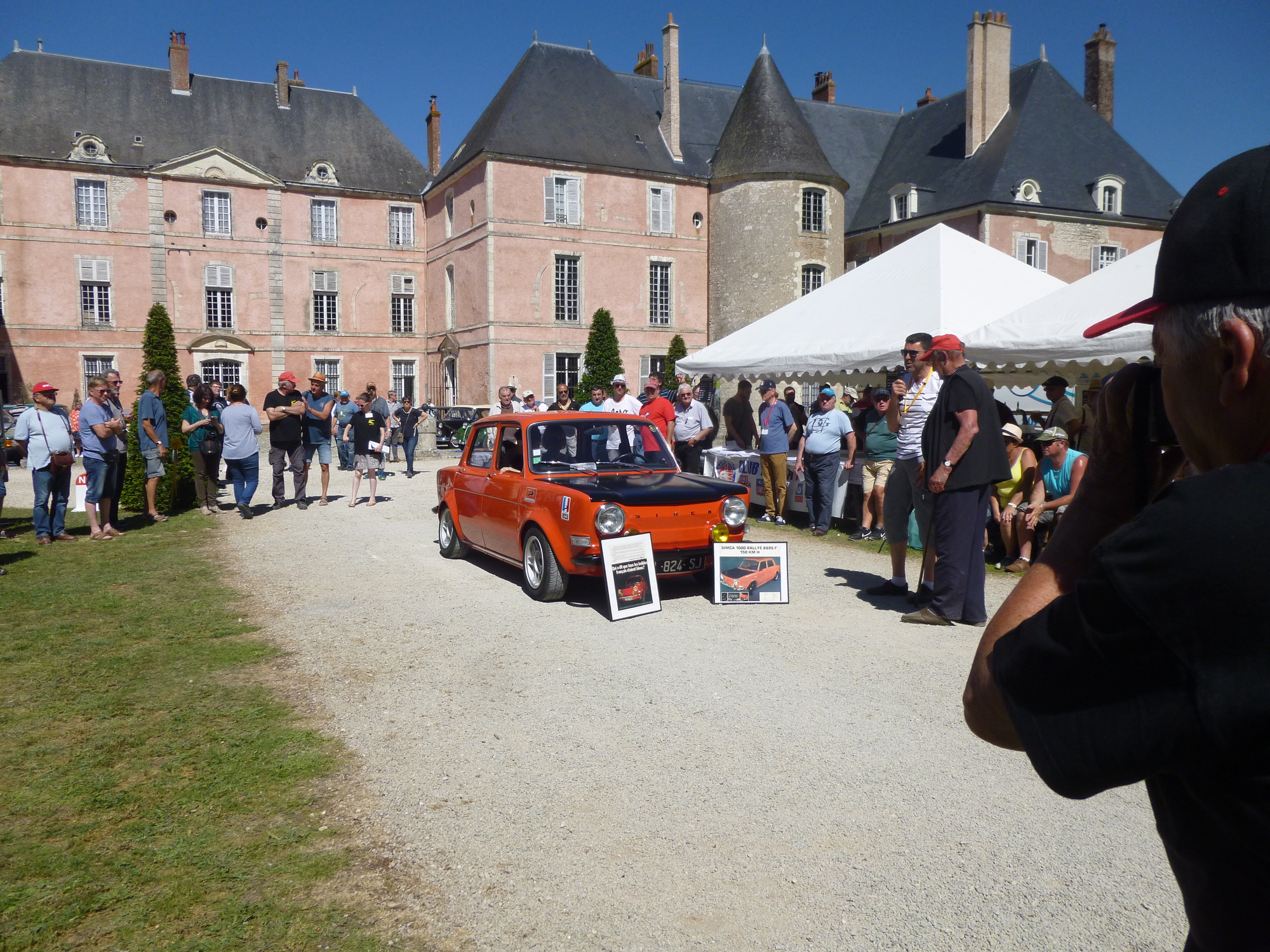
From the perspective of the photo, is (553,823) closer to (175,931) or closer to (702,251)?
(175,931)

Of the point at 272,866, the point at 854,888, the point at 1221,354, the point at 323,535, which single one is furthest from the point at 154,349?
the point at 1221,354

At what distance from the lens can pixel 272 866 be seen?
11.7ft

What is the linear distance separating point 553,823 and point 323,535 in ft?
31.0

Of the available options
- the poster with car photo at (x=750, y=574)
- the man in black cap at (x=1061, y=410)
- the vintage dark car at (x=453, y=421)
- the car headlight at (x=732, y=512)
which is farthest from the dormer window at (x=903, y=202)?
the poster with car photo at (x=750, y=574)

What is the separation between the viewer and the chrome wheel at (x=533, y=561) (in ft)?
27.8

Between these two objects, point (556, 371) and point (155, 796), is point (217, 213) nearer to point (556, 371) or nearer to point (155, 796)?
point (556, 371)

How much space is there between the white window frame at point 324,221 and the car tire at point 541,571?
130ft

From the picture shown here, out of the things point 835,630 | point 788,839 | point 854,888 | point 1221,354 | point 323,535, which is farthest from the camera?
point 323,535

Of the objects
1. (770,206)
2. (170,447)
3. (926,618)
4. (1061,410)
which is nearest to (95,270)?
(770,206)

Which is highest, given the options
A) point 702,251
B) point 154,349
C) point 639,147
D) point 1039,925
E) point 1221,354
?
point 639,147

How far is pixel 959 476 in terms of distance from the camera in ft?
23.7

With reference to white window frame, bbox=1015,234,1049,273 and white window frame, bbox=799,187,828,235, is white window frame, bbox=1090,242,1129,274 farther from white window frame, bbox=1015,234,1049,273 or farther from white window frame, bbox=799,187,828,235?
white window frame, bbox=799,187,828,235

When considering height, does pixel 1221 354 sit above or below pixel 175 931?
above

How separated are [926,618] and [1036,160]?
120ft
